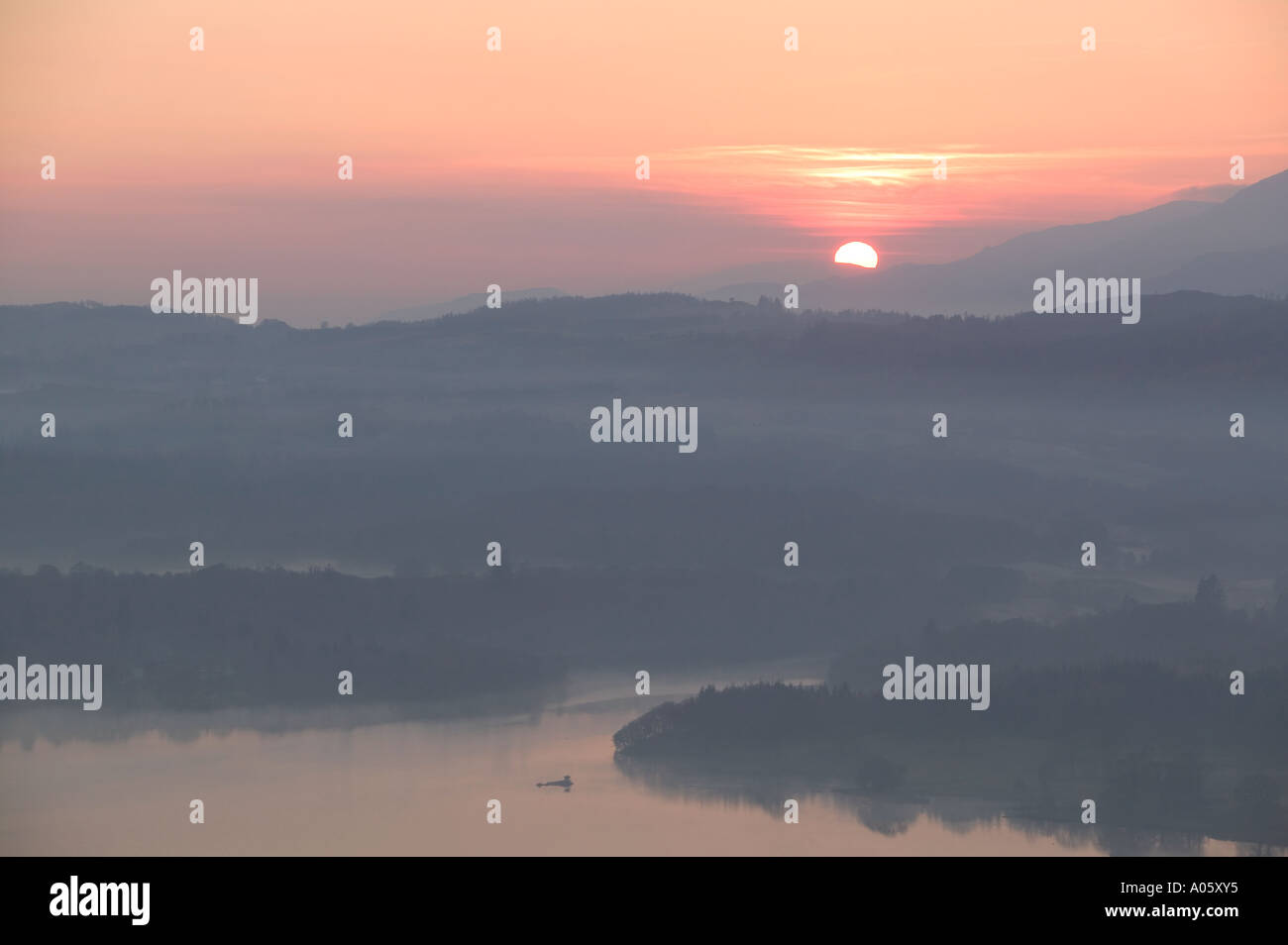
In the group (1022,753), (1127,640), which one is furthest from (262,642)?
(1127,640)

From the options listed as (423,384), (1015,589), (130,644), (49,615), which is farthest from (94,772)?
(1015,589)

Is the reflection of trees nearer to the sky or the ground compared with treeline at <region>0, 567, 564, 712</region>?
nearer to the ground

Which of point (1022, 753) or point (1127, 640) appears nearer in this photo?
point (1022, 753)

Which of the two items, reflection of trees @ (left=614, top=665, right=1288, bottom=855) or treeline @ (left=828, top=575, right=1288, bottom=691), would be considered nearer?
reflection of trees @ (left=614, top=665, right=1288, bottom=855)

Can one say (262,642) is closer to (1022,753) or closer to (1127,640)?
(1022,753)

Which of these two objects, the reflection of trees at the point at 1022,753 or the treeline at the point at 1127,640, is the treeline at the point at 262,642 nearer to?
the reflection of trees at the point at 1022,753

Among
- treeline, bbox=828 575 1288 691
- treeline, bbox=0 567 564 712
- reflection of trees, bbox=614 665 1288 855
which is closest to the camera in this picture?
reflection of trees, bbox=614 665 1288 855

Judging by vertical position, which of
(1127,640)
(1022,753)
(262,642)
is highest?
(262,642)

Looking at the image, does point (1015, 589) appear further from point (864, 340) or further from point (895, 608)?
point (864, 340)

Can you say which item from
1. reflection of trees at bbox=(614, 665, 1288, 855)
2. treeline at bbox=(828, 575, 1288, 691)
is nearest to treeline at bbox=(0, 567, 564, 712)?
reflection of trees at bbox=(614, 665, 1288, 855)

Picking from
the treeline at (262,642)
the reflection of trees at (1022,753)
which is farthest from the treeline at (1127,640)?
the treeline at (262,642)

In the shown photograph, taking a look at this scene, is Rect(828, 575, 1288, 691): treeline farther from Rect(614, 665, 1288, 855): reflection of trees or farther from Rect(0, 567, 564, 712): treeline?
Rect(0, 567, 564, 712): treeline
